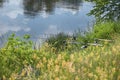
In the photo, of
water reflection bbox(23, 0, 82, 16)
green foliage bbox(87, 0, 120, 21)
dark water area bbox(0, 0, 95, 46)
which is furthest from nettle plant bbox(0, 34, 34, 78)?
water reflection bbox(23, 0, 82, 16)

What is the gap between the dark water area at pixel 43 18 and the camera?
84.2 ft

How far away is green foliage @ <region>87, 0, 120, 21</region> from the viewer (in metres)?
15.9

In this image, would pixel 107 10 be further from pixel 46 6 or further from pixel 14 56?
pixel 46 6

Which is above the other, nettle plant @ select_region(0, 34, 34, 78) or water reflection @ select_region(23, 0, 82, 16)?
nettle plant @ select_region(0, 34, 34, 78)

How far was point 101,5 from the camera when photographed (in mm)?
15766

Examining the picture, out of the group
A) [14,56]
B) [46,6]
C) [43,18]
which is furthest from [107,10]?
[46,6]

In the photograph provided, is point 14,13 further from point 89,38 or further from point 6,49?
point 6,49

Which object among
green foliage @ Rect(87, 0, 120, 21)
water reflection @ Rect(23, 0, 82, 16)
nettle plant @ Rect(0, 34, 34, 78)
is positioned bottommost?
water reflection @ Rect(23, 0, 82, 16)

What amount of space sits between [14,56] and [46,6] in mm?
29690

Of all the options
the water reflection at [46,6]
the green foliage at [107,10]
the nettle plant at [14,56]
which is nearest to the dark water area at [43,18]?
the water reflection at [46,6]

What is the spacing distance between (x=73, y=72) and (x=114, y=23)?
30.9 feet

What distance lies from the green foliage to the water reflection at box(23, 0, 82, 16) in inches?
646

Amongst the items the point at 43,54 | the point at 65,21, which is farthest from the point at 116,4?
the point at 65,21

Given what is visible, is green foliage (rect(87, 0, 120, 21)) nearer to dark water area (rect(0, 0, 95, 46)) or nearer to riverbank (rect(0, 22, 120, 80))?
riverbank (rect(0, 22, 120, 80))
